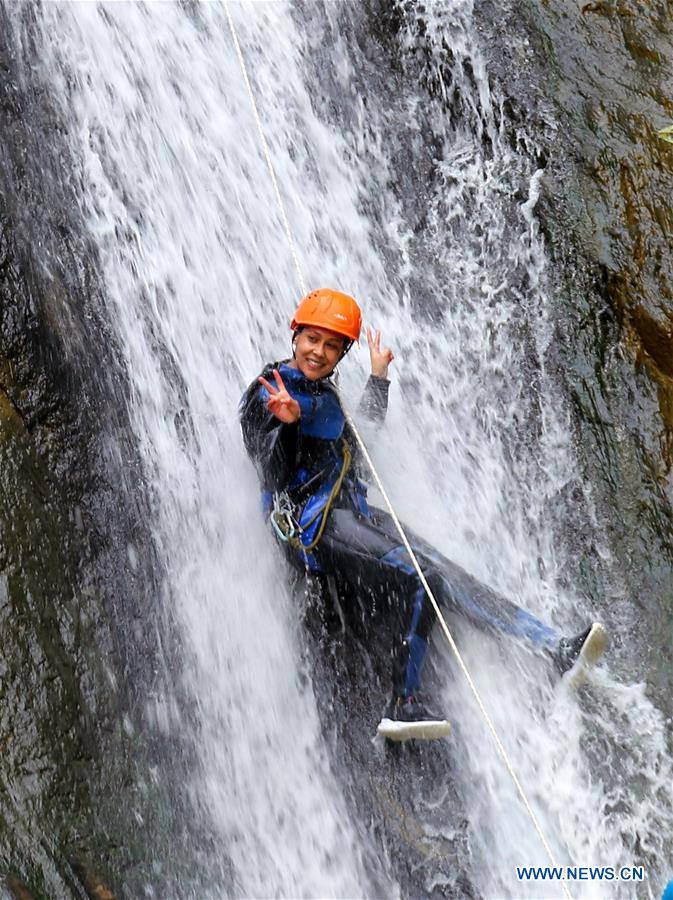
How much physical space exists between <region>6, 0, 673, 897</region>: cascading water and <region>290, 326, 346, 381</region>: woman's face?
2.44ft

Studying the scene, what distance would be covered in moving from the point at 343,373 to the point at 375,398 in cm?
49

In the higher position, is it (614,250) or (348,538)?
(614,250)

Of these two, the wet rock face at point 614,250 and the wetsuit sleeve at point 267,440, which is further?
the wet rock face at point 614,250

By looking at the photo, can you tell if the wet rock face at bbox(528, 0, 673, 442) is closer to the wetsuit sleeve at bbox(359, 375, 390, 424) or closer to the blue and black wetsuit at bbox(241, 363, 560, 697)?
the blue and black wetsuit at bbox(241, 363, 560, 697)

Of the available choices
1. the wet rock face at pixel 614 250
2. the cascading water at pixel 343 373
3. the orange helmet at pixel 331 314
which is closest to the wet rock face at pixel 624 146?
the wet rock face at pixel 614 250

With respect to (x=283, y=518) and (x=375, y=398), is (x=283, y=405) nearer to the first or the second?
(x=283, y=518)

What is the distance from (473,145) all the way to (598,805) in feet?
14.4

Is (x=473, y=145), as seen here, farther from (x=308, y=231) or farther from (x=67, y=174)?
(x=67, y=174)

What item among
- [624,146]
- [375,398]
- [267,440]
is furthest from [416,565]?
[624,146]

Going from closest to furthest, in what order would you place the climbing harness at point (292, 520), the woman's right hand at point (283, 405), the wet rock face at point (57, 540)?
the wet rock face at point (57, 540) → the woman's right hand at point (283, 405) → the climbing harness at point (292, 520)

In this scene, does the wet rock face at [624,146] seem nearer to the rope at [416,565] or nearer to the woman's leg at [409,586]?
the woman's leg at [409,586]

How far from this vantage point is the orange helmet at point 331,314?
460 centimetres

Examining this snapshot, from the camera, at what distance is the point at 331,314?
461cm

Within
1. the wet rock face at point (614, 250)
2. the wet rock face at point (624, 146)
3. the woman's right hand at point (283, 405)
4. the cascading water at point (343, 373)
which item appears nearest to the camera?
the woman's right hand at point (283, 405)
